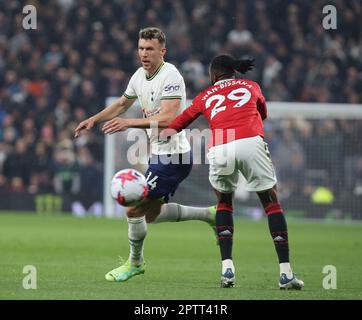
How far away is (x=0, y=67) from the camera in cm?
2242

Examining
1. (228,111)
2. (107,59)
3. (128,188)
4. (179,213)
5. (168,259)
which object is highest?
(107,59)

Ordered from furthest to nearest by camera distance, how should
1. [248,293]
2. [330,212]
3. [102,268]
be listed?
[330,212] < [102,268] < [248,293]

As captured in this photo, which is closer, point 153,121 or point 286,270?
point 286,270

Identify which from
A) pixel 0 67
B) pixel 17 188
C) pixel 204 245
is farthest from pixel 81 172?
pixel 204 245

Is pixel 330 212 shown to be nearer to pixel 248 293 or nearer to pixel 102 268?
pixel 102 268

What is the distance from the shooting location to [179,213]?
9.86m

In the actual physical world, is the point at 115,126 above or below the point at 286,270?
above

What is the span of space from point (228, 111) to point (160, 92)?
949mm

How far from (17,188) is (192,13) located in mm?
6339

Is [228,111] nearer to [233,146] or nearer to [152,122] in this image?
[233,146]

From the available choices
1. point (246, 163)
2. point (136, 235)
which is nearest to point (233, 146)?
point (246, 163)

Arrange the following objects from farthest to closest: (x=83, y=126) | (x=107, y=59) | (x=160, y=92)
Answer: (x=107, y=59)
(x=160, y=92)
(x=83, y=126)

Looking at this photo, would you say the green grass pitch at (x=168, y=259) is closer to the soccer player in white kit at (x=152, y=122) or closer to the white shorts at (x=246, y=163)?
the soccer player in white kit at (x=152, y=122)

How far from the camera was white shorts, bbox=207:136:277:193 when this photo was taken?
8.38 m
